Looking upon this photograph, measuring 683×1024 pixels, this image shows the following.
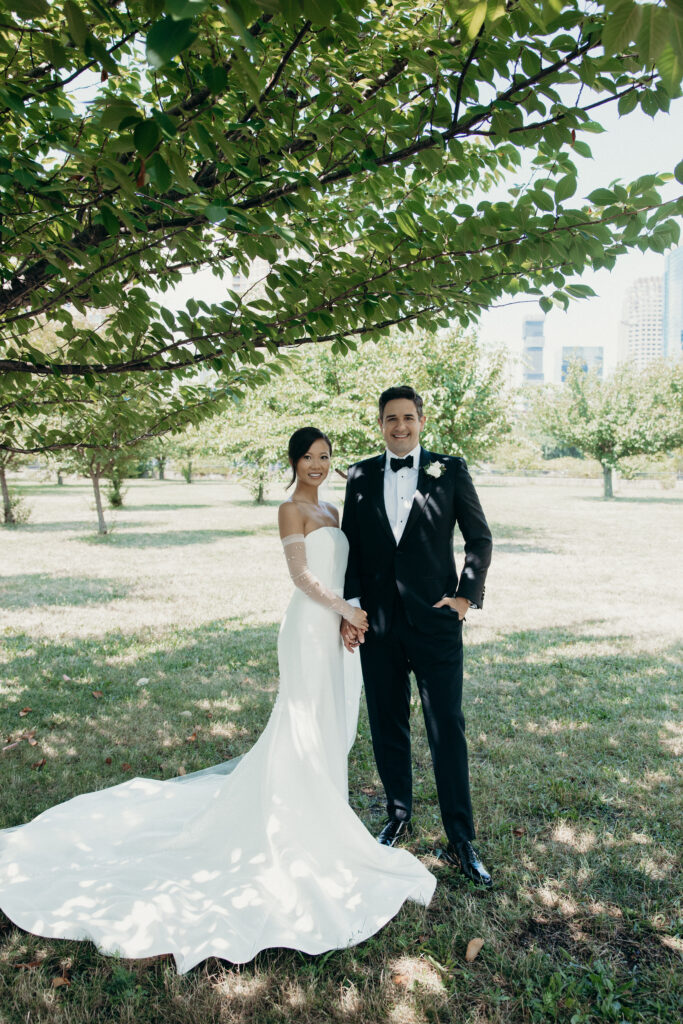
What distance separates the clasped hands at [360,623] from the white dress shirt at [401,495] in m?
0.47

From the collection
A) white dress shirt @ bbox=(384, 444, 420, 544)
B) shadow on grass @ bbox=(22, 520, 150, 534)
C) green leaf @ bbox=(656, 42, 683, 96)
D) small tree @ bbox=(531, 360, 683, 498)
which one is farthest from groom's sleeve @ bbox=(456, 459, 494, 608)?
small tree @ bbox=(531, 360, 683, 498)

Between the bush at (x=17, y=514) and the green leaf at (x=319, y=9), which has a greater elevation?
the green leaf at (x=319, y=9)

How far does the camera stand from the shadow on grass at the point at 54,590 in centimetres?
1087

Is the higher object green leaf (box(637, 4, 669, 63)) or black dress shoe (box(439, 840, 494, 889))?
green leaf (box(637, 4, 669, 63))

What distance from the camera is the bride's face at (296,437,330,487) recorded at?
3764mm

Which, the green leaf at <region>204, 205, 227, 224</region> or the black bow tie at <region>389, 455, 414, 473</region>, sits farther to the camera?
the black bow tie at <region>389, 455, 414, 473</region>

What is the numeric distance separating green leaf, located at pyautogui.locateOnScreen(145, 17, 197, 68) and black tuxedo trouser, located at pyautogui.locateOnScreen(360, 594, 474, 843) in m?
3.00

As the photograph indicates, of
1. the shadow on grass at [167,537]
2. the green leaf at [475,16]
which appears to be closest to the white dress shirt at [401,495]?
the green leaf at [475,16]

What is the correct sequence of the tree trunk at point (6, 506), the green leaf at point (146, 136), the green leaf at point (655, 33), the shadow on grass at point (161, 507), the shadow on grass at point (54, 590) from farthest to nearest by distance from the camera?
1. the shadow on grass at point (161, 507)
2. the tree trunk at point (6, 506)
3. the shadow on grass at point (54, 590)
4. the green leaf at point (146, 136)
5. the green leaf at point (655, 33)

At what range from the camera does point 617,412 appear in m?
33.4

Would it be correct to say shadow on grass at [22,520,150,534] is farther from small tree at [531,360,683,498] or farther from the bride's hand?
small tree at [531,360,683,498]

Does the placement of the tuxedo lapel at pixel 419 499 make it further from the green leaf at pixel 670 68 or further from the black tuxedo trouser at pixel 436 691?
the green leaf at pixel 670 68

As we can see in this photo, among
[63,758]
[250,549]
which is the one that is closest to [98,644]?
[63,758]

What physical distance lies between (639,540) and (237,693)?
16.9 m
